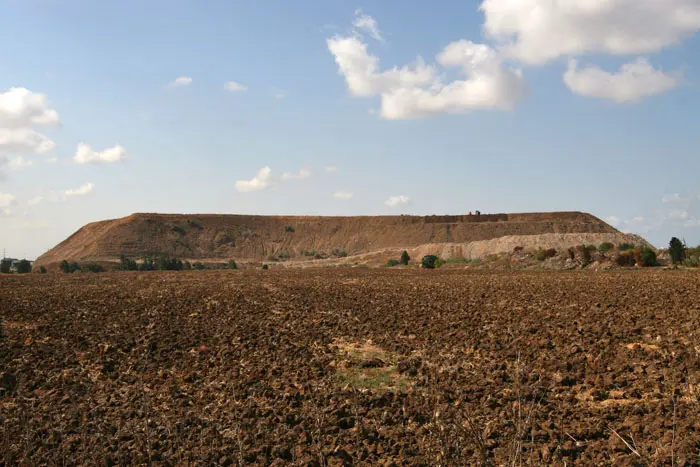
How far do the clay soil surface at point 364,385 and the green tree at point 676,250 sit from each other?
31410mm

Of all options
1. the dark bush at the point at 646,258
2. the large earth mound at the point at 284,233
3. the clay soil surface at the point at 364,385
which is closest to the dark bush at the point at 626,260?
the dark bush at the point at 646,258

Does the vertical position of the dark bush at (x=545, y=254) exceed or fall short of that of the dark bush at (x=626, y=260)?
it exceeds it

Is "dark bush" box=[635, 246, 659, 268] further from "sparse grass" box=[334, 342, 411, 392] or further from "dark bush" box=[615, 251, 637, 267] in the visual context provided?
"sparse grass" box=[334, 342, 411, 392]

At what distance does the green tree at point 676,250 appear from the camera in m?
46.7

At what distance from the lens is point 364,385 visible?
33.9ft

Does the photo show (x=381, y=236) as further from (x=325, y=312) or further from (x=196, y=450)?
(x=196, y=450)

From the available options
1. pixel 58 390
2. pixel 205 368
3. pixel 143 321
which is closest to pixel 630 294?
pixel 205 368

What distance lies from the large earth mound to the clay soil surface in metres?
85.7

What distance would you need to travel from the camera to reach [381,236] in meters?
117

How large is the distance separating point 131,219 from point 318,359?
4484 inches

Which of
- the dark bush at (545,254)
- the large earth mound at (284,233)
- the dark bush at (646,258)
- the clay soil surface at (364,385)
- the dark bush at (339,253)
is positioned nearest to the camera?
the clay soil surface at (364,385)

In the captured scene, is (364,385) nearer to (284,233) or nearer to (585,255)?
(585,255)

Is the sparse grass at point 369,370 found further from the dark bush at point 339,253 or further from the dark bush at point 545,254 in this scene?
the dark bush at point 339,253

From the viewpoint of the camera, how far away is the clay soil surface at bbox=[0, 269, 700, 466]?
705cm
